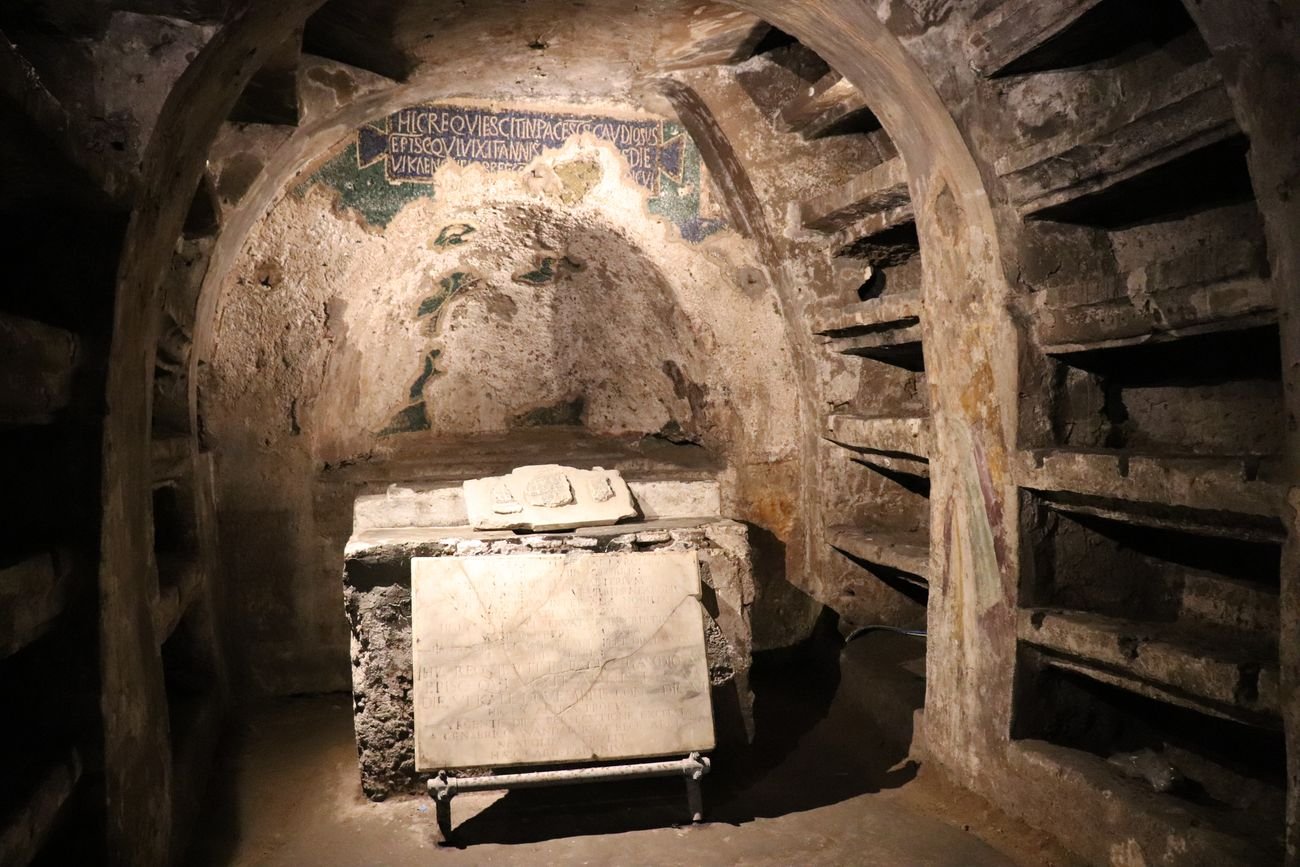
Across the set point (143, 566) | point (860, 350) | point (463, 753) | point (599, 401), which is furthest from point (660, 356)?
point (143, 566)

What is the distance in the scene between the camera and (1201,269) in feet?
7.61

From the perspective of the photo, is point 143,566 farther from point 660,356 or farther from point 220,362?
point 660,356

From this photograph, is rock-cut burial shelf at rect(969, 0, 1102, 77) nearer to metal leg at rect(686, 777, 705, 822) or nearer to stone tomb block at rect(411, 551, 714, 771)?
stone tomb block at rect(411, 551, 714, 771)

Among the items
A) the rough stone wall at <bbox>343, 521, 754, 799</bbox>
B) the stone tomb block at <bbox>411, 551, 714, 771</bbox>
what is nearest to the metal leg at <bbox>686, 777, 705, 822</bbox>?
the stone tomb block at <bbox>411, 551, 714, 771</bbox>

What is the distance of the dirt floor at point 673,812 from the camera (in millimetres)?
2869

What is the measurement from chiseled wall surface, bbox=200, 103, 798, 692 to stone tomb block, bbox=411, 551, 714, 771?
1.44m

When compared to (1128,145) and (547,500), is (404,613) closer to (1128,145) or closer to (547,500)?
(547,500)

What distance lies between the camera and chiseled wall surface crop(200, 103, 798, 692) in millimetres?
4090

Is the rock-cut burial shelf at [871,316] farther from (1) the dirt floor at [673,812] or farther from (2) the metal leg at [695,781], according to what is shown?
(2) the metal leg at [695,781]

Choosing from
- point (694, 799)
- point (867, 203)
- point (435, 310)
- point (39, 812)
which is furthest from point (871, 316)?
point (39, 812)

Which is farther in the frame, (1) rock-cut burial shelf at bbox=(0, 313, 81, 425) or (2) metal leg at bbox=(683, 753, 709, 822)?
(2) metal leg at bbox=(683, 753, 709, 822)

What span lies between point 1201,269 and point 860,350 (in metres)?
1.88

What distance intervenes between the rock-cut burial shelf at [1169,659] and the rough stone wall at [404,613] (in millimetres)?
1051

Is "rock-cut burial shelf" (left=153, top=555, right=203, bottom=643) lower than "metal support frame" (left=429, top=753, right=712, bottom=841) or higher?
higher
